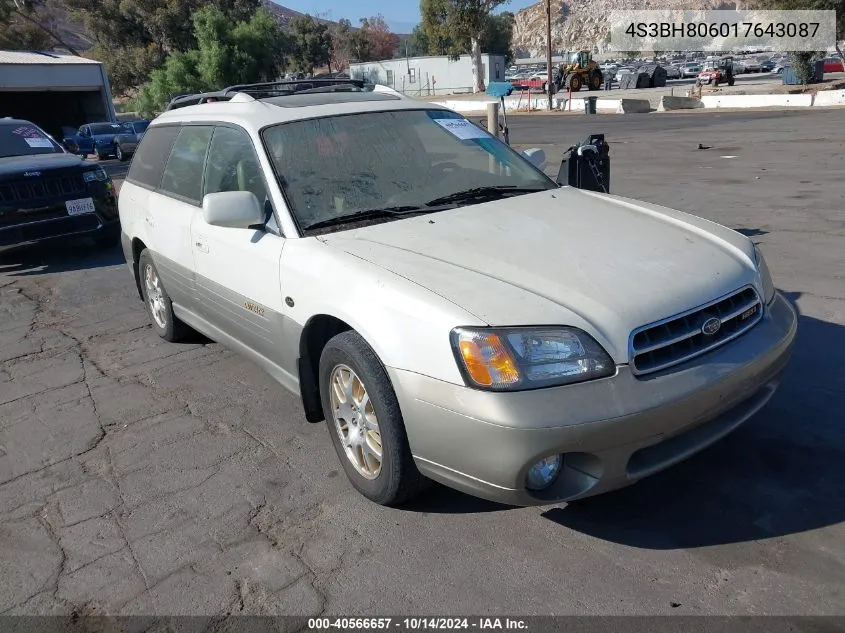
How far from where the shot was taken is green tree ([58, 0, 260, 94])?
177ft

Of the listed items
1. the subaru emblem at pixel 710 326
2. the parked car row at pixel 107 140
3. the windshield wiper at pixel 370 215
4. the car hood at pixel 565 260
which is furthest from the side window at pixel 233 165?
the parked car row at pixel 107 140

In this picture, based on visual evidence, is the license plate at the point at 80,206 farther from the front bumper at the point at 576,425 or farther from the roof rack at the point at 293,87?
the front bumper at the point at 576,425

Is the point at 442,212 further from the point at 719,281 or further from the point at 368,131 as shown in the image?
the point at 719,281

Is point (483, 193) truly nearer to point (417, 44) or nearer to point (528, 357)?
point (528, 357)

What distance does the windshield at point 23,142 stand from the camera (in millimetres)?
8938

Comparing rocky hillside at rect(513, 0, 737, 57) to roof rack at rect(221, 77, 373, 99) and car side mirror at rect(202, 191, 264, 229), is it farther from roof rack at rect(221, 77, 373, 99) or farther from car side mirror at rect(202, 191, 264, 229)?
car side mirror at rect(202, 191, 264, 229)

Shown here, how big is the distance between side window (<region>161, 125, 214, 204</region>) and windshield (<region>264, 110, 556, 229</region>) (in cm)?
81

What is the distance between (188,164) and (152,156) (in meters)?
0.83

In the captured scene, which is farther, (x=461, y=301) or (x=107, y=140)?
(x=107, y=140)

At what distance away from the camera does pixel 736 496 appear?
300cm

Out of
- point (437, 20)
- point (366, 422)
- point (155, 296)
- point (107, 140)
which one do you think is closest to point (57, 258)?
point (155, 296)

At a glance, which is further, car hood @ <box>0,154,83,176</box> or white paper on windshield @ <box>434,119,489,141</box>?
car hood @ <box>0,154,83,176</box>

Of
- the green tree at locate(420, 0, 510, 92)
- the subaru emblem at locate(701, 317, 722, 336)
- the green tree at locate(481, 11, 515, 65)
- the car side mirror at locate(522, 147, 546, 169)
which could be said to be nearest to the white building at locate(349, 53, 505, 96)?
the green tree at locate(420, 0, 510, 92)

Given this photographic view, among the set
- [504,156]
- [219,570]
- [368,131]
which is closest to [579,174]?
[504,156]
